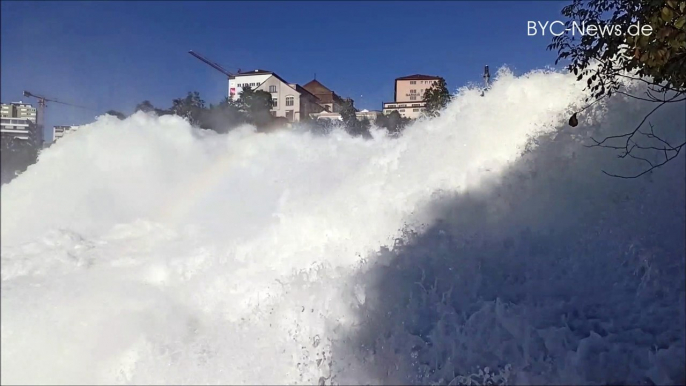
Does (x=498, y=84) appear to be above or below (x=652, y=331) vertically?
above

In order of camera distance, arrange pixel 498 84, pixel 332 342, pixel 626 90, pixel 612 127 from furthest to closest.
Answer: pixel 498 84 → pixel 626 90 → pixel 612 127 → pixel 332 342

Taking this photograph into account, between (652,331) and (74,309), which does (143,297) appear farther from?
(652,331)

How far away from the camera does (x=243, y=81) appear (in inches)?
462

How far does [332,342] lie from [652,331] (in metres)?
2.69

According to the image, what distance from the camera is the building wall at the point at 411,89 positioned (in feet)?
44.1

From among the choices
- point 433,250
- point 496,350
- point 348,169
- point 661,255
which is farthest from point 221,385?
point 348,169

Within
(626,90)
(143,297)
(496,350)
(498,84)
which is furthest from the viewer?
(498,84)

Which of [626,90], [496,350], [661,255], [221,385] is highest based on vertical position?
[626,90]

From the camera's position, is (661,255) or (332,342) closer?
(332,342)

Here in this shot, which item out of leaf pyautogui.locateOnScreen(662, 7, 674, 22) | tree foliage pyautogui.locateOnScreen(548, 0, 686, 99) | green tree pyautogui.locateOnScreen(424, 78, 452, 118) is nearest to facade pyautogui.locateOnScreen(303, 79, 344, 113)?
green tree pyautogui.locateOnScreen(424, 78, 452, 118)

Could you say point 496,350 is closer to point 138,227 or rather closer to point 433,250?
point 433,250

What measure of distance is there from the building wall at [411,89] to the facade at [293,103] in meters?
2.44

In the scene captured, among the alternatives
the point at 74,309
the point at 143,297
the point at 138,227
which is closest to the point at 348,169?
the point at 138,227

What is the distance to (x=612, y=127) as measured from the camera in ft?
26.8
